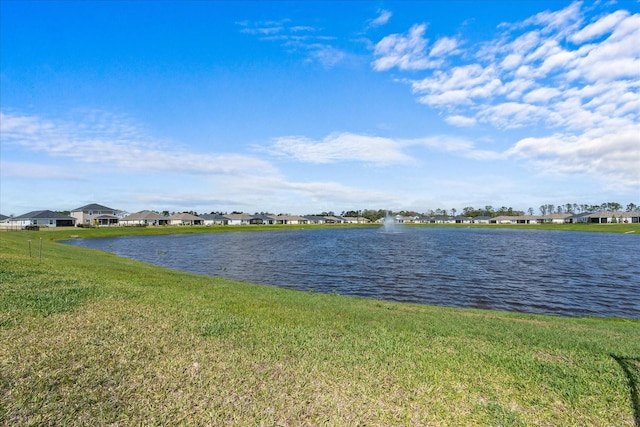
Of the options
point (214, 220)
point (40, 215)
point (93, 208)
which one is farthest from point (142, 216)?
point (40, 215)

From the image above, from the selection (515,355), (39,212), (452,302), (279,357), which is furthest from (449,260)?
(39,212)

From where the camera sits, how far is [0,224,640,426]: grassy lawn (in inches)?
210

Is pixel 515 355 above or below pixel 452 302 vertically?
above

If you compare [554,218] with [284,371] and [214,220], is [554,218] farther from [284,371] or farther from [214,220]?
[284,371]

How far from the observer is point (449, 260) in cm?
3931

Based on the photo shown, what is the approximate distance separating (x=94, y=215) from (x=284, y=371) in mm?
138651

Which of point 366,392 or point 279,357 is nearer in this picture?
point 366,392

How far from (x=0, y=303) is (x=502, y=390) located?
38.9 feet

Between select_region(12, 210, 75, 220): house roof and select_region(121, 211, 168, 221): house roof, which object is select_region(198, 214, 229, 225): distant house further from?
select_region(12, 210, 75, 220): house roof

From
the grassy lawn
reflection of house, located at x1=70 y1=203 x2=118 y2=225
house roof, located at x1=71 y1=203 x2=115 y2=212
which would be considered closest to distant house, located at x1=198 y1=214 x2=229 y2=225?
reflection of house, located at x1=70 y1=203 x2=118 y2=225

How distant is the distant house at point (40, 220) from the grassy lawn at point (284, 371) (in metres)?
111

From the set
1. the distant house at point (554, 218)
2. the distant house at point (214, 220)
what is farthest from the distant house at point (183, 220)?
the distant house at point (554, 218)

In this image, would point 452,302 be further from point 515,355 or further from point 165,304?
point 165,304

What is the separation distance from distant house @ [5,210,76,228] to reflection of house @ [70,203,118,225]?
12947 mm
